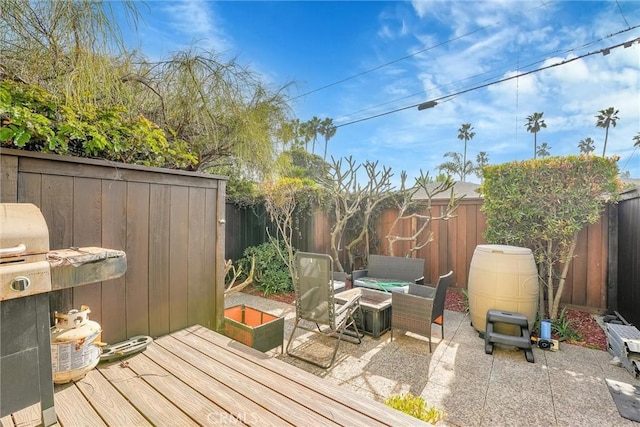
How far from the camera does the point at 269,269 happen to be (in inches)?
213

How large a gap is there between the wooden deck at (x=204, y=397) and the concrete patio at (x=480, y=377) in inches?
30.2

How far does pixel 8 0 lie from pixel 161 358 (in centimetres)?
223

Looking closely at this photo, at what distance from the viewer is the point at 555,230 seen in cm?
351

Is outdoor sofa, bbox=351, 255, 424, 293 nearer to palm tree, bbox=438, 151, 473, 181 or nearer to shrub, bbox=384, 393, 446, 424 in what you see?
shrub, bbox=384, 393, 446, 424

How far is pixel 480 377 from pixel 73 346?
299 cm

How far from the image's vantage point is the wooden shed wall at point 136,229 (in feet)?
5.16

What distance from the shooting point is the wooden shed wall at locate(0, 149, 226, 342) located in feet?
5.16

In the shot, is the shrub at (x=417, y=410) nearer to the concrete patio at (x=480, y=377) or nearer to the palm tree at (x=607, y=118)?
the concrete patio at (x=480, y=377)

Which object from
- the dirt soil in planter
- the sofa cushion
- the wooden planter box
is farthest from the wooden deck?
the dirt soil in planter

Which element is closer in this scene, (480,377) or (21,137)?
(21,137)

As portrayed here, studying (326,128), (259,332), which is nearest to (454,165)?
(326,128)

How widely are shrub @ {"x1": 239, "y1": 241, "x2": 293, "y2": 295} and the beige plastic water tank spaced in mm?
3146

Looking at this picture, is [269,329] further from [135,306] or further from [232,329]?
[135,306]

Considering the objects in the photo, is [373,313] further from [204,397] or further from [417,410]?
[204,397]
